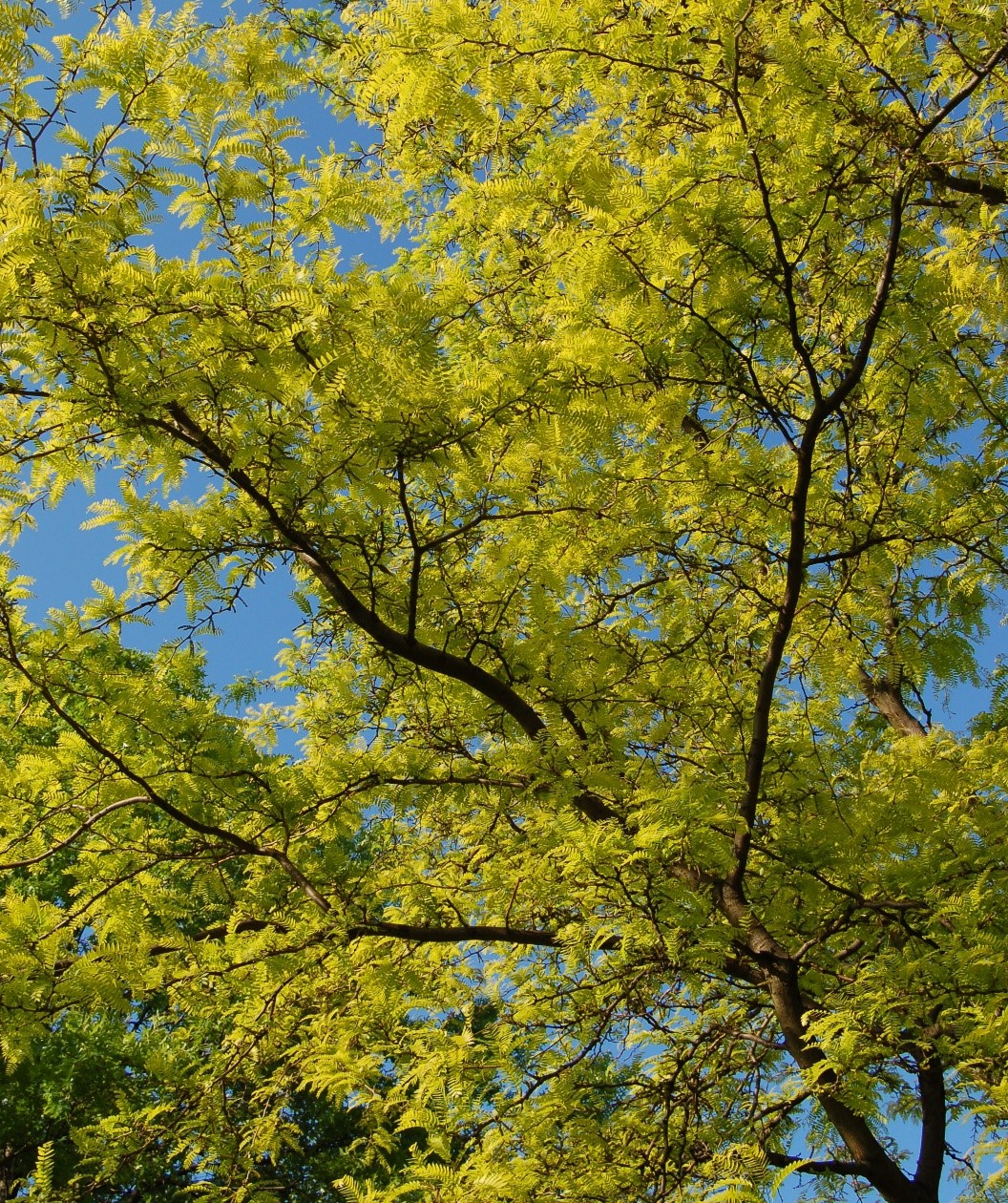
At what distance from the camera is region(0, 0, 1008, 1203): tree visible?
11.2 feet

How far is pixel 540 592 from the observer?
4.61 meters

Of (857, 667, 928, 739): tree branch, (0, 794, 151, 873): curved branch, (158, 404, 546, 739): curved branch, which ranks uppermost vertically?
(857, 667, 928, 739): tree branch

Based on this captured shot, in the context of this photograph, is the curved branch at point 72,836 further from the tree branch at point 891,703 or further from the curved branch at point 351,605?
the tree branch at point 891,703

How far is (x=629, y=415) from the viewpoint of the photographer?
14.2ft

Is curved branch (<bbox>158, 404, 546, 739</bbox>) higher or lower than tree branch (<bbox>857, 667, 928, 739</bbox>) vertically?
lower

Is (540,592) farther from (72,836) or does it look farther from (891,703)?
(891,703)

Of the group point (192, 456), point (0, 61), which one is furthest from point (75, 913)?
point (0, 61)

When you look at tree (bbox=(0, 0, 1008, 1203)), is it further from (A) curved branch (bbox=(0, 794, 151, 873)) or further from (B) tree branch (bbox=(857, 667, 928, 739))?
(B) tree branch (bbox=(857, 667, 928, 739))

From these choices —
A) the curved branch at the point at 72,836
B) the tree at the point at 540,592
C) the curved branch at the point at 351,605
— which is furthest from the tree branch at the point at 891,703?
the curved branch at the point at 72,836

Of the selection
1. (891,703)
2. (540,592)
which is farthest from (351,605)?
(891,703)

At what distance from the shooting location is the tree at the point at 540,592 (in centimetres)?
341

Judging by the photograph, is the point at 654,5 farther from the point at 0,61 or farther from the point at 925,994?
the point at 925,994

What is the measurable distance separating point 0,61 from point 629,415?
103 inches

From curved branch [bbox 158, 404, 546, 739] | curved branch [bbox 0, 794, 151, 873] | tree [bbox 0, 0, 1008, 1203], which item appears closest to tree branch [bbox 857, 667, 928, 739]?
tree [bbox 0, 0, 1008, 1203]
